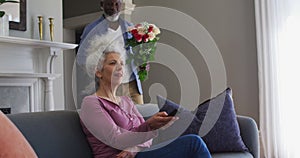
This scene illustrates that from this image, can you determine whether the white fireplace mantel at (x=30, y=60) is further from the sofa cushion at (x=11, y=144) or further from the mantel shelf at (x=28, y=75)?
the sofa cushion at (x=11, y=144)

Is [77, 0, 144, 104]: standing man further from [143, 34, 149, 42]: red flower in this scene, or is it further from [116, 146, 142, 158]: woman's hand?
[116, 146, 142, 158]: woman's hand

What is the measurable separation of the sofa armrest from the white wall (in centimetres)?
215

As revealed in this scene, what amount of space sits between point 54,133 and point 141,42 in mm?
1642

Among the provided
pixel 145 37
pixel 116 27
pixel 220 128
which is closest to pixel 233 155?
pixel 220 128

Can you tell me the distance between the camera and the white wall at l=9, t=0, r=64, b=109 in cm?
375

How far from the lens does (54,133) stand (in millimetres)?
1677

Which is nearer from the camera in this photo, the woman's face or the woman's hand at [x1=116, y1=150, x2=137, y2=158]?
the woman's hand at [x1=116, y1=150, x2=137, y2=158]

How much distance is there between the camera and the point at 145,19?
5.00 metres

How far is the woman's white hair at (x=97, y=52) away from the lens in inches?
76.4

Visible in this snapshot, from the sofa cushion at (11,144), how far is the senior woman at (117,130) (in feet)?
2.30

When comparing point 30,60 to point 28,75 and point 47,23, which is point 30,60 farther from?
point 47,23

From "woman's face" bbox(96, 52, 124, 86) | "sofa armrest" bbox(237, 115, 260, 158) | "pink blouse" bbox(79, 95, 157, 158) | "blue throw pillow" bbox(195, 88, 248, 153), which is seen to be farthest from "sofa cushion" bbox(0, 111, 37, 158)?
"sofa armrest" bbox(237, 115, 260, 158)

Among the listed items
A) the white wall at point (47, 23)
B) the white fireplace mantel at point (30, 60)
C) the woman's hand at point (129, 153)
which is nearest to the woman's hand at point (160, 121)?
the woman's hand at point (129, 153)

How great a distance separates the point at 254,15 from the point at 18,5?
8.25 ft
